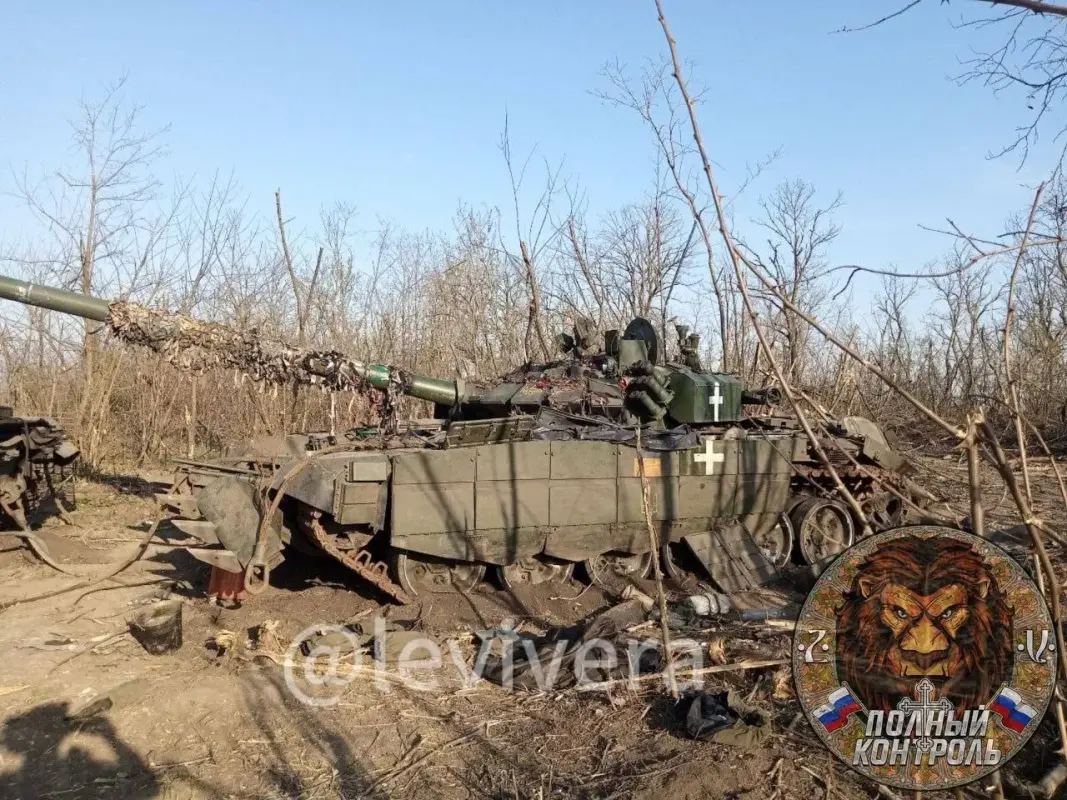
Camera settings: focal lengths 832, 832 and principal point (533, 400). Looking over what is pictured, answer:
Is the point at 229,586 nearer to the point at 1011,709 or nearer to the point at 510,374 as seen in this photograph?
the point at 510,374

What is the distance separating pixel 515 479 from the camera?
7.80 metres

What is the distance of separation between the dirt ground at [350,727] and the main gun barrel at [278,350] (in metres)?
2.23

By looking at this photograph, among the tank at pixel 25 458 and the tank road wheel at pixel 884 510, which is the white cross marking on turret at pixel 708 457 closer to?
the tank road wheel at pixel 884 510

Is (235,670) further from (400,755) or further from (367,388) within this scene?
(367,388)

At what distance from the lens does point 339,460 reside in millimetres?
7359

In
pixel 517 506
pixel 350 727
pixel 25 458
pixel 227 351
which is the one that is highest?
pixel 227 351

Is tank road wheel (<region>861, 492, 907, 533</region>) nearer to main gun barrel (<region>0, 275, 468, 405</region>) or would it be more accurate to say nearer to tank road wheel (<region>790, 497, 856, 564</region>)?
tank road wheel (<region>790, 497, 856, 564</region>)

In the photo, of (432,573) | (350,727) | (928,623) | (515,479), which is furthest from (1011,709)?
(432,573)

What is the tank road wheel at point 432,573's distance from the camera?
770 centimetres

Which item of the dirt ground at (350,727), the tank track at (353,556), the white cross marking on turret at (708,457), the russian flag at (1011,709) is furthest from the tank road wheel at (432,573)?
the russian flag at (1011,709)

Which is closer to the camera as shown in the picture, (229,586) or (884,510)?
(229,586)

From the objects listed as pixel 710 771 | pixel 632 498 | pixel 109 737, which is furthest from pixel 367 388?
pixel 710 771

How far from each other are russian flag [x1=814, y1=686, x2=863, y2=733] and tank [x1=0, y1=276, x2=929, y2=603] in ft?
15.5

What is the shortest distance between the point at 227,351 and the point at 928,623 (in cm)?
702
